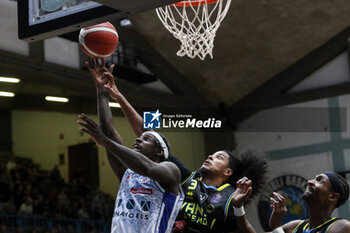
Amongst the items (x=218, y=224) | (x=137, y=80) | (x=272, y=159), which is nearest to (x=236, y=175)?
(x=218, y=224)

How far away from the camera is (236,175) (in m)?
5.32

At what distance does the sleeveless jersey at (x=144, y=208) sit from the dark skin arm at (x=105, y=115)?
15.3 inches

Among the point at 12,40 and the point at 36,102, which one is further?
the point at 36,102

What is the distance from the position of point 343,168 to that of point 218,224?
9799 millimetres

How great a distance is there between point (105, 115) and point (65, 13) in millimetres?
747

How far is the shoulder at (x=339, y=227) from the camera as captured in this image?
4.21 meters

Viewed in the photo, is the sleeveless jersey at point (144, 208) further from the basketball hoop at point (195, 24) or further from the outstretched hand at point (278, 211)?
the basketball hoop at point (195, 24)

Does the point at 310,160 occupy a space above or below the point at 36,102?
below

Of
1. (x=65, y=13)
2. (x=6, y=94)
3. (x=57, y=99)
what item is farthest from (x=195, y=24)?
(x=6, y=94)

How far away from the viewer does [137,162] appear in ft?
11.9

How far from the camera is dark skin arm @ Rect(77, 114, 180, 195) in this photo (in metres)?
3.48

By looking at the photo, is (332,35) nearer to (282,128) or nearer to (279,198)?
(282,128)

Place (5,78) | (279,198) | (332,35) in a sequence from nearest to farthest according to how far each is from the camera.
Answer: (279,198), (5,78), (332,35)

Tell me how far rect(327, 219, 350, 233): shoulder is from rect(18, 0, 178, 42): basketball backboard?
1.90 m
